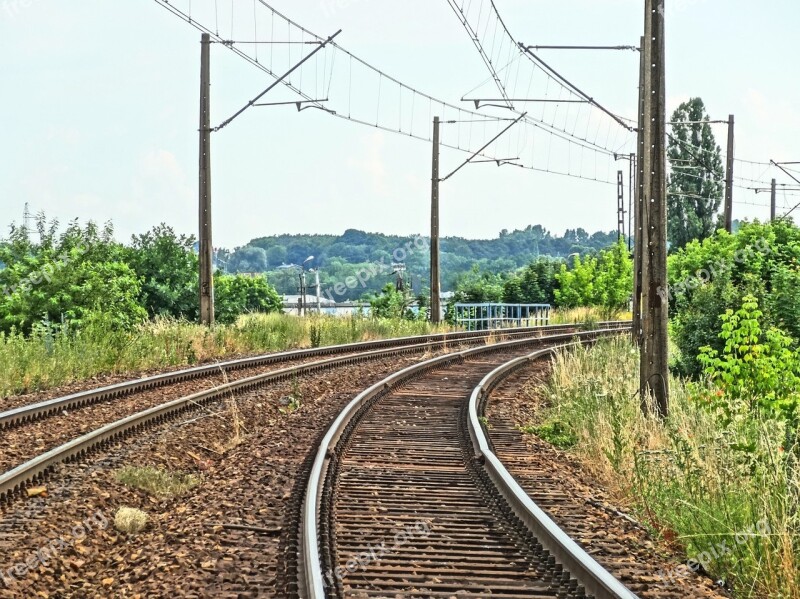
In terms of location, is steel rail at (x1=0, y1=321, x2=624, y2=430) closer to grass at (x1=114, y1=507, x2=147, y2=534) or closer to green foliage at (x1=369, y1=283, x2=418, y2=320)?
grass at (x1=114, y1=507, x2=147, y2=534)

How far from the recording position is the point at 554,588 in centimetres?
602

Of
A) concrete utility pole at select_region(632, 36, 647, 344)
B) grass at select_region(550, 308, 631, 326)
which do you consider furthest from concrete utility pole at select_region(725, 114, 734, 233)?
concrete utility pole at select_region(632, 36, 647, 344)

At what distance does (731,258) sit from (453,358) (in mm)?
6246

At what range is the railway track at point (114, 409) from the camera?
947 cm

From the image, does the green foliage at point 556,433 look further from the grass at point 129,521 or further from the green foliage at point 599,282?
the green foliage at point 599,282

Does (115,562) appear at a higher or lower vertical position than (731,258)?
lower

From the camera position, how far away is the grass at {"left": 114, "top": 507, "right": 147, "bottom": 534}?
7.83 meters

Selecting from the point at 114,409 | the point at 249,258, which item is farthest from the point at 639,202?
the point at 249,258

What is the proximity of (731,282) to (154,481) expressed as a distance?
11.3 m

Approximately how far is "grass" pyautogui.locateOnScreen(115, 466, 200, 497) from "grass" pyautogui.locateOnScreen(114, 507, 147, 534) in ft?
3.71

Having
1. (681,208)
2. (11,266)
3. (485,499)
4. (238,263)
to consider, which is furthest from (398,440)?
(238,263)

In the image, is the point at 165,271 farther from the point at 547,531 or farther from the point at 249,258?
the point at 249,258

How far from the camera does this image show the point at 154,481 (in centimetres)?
931

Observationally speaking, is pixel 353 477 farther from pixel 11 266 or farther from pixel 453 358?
pixel 11 266
